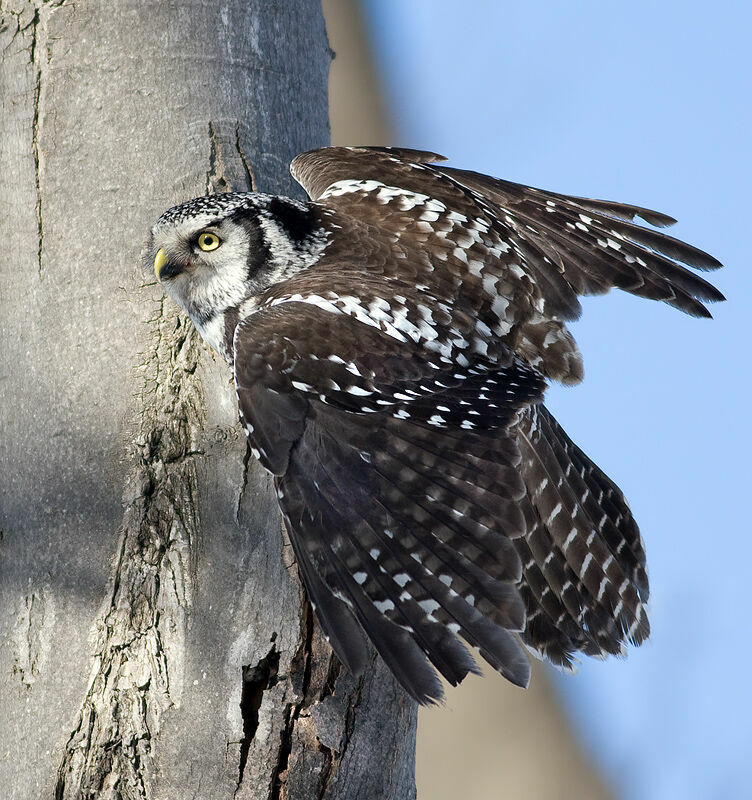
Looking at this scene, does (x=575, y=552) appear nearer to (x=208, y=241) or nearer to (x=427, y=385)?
(x=427, y=385)

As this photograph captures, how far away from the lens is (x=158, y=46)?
9.36ft

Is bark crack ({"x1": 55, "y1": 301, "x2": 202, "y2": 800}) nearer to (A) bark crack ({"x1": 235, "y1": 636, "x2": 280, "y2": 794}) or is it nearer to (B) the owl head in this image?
(A) bark crack ({"x1": 235, "y1": 636, "x2": 280, "y2": 794})

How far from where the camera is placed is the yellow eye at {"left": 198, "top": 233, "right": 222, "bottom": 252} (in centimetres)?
287

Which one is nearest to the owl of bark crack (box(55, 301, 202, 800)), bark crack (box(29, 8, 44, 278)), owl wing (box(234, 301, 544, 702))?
owl wing (box(234, 301, 544, 702))

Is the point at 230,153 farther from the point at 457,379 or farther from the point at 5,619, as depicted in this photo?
the point at 5,619

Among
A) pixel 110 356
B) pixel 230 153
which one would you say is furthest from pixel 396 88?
pixel 110 356

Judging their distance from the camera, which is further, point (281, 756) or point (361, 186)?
point (361, 186)

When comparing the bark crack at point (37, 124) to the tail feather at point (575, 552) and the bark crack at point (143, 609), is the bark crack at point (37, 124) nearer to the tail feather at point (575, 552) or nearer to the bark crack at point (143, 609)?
the bark crack at point (143, 609)

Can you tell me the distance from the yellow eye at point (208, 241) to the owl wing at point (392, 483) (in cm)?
44

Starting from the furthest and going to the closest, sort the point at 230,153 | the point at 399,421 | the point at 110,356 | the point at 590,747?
the point at 590,747
the point at 230,153
the point at 110,356
the point at 399,421

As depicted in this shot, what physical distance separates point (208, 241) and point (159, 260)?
0.25 meters

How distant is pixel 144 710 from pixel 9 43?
80.2 inches

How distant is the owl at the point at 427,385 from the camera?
7.16 ft

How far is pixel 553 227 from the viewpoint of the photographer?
3.23 m
